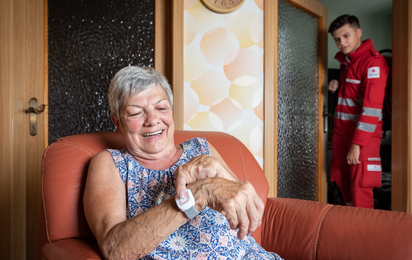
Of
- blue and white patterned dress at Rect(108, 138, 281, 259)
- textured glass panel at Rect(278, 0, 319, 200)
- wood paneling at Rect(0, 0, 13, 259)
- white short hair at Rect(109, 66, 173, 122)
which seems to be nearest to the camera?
blue and white patterned dress at Rect(108, 138, 281, 259)

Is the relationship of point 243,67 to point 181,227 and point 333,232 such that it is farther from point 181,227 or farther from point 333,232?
point 181,227

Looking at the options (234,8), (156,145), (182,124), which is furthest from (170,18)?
(156,145)

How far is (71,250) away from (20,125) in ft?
3.78

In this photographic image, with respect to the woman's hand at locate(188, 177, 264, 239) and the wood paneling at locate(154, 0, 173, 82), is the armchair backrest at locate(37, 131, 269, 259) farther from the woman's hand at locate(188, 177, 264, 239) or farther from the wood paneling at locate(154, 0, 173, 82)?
the wood paneling at locate(154, 0, 173, 82)

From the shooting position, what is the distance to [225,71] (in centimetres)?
218

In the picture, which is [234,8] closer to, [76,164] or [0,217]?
[76,164]

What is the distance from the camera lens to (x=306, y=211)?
131cm

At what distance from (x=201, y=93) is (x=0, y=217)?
1.38 meters

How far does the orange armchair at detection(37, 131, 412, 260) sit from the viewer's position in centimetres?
105

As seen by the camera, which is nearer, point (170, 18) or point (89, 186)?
point (89, 186)

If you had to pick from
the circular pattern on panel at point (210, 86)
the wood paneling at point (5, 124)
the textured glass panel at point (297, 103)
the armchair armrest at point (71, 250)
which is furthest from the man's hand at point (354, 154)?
the wood paneling at point (5, 124)

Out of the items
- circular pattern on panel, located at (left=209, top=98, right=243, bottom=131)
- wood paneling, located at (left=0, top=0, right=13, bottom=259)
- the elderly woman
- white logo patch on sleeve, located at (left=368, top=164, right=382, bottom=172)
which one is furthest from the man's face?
wood paneling, located at (left=0, top=0, right=13, bottom=259)

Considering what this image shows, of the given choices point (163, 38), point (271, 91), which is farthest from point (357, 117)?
point (163, 38)

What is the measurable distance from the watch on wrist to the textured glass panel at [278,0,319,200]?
5.77 feet
